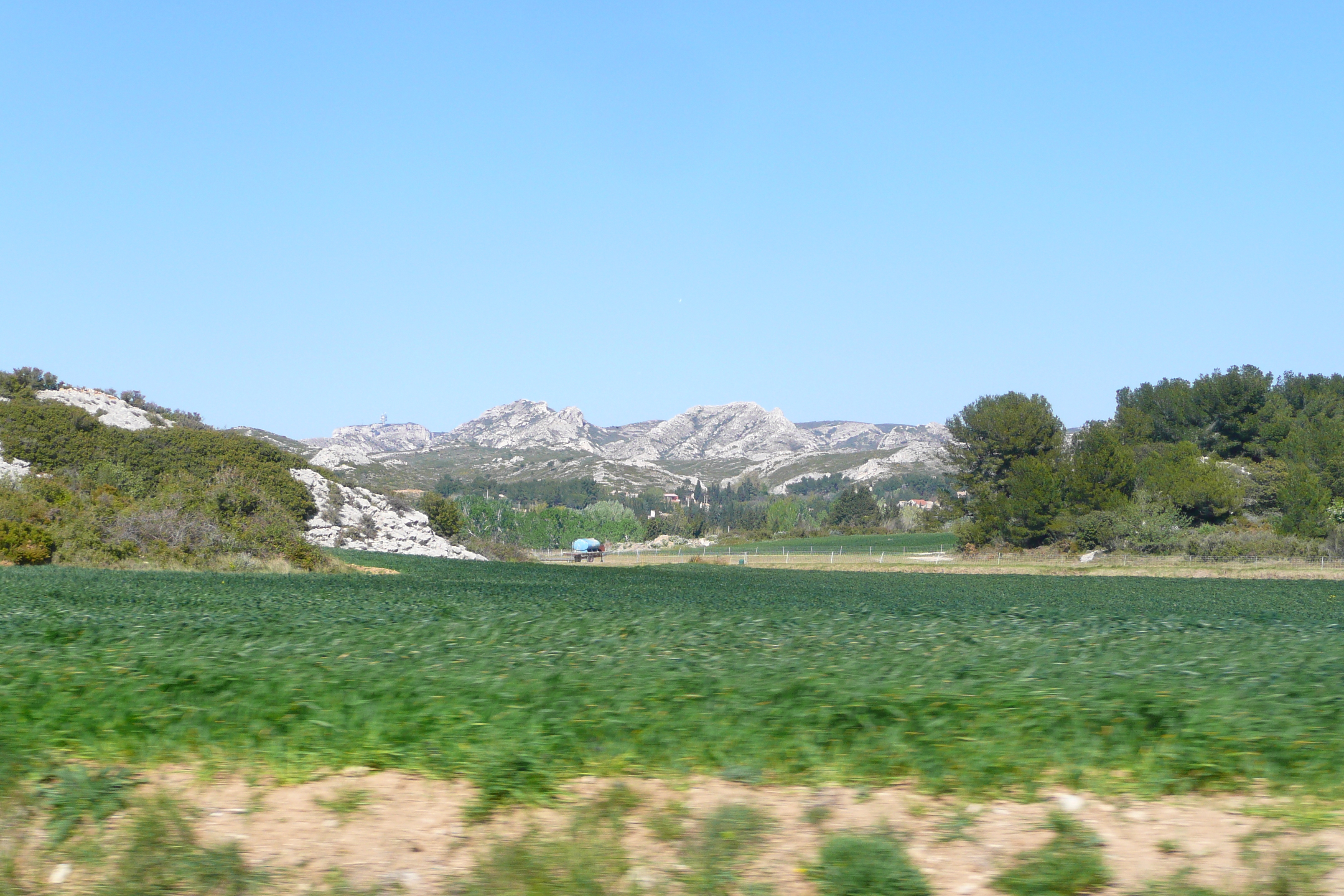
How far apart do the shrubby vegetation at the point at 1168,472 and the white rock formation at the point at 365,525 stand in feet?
149

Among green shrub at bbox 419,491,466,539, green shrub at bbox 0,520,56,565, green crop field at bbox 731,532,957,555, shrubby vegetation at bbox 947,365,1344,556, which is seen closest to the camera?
green shrub at bbox 0,520,56,565

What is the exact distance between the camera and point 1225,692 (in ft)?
27.3

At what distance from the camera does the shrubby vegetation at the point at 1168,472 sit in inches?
2820

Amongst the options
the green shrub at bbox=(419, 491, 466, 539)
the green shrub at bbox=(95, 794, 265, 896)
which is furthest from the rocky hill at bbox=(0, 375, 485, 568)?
the green shrub at bbox=(95, 794, 265, 896)

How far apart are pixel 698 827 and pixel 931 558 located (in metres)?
82.2

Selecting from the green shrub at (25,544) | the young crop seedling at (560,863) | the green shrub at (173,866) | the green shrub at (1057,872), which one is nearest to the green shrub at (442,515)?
the green shrub at (25,544)

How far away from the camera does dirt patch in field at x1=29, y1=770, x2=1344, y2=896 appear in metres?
6.07

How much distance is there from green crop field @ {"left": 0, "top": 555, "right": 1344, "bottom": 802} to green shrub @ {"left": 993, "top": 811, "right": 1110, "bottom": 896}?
0.90m

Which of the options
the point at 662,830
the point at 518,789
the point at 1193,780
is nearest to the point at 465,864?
the point at 518,789

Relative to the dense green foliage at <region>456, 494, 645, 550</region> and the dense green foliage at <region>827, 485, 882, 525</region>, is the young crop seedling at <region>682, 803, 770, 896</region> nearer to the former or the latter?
the dense green foliage at <region>456, 494, 645, 550</region>

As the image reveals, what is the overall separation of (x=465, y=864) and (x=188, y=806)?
2185mm

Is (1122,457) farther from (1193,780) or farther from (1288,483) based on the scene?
(1193,780)

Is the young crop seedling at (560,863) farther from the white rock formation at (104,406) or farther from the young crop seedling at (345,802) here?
the white rock formation at (104,406)

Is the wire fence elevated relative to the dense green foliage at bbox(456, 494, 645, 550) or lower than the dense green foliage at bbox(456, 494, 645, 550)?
lower
